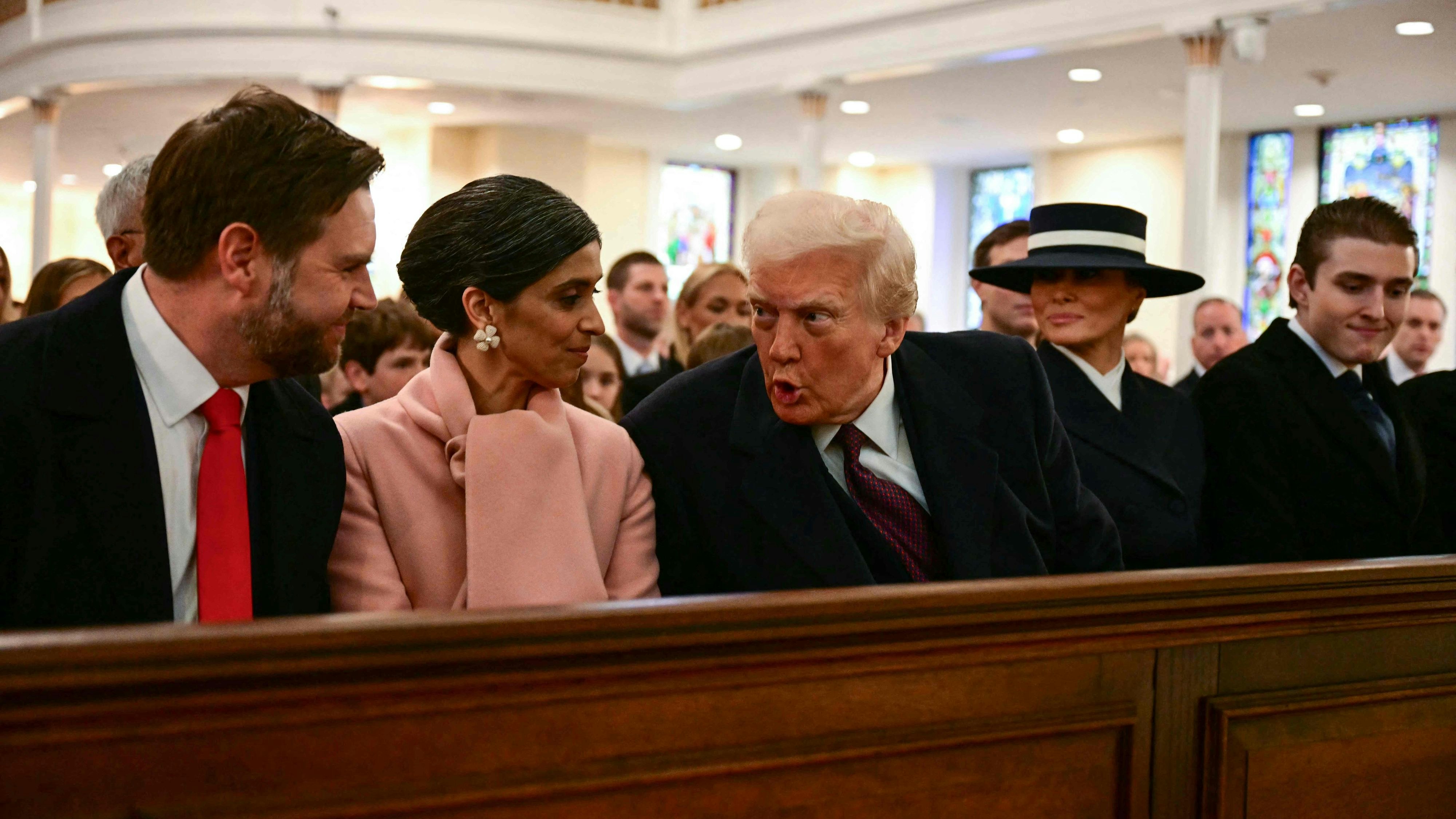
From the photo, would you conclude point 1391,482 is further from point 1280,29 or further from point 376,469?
point 1280,29

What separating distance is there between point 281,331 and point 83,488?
369mm

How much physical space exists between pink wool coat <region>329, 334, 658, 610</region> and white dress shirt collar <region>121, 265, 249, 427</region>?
33 cm

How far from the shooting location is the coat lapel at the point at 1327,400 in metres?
3.25

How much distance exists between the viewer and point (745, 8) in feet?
46.2

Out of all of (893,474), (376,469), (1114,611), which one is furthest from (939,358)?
(376,469)

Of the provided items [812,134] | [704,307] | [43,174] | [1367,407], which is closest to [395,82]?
[812,134]

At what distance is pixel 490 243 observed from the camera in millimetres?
2443

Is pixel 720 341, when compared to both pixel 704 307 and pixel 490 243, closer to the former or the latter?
pixel 704 307

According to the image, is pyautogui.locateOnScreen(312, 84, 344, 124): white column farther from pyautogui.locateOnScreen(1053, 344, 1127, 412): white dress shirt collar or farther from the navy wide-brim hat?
pyautogui.locateOnScreen(1053, 344, 1127, 412): white dress shirt collar

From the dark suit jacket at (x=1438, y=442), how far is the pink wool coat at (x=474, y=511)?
2.20 metres

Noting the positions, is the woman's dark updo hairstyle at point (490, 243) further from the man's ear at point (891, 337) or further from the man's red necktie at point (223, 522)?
the man's ear at point (891, 337)

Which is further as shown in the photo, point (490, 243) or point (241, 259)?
point (490, 243)

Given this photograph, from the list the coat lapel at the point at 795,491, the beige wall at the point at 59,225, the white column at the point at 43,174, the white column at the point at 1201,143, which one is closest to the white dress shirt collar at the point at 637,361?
the coat lapel at the point at 795,491

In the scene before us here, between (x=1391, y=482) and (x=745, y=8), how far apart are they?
11.7m
